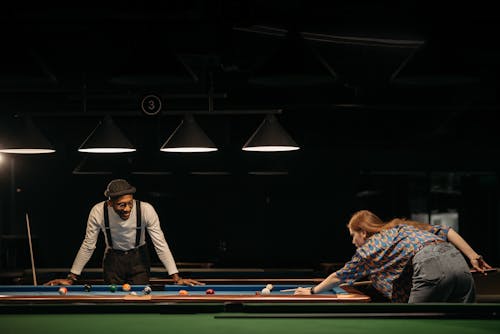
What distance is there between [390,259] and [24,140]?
313 centimetres

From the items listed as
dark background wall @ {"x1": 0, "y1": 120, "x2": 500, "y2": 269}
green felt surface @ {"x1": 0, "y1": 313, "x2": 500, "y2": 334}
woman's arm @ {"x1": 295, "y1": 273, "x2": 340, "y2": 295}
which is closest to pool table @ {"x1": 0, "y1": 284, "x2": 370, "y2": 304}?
woman's arm @ {"x1": 295, "y1": 273, "x2": 340, "y2": 295}

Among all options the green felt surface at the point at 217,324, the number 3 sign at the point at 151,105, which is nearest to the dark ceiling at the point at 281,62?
the number 3 sign at the point at 151,105

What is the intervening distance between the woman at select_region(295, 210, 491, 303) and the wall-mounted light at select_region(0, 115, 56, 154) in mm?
2632

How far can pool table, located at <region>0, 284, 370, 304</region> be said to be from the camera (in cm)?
425

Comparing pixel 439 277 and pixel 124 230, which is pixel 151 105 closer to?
pixel 124 230

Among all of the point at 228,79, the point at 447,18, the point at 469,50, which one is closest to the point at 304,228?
the point at 228,79

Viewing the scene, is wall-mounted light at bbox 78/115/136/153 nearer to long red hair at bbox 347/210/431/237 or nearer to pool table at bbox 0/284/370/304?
pool table at bbox 0/284/370/304

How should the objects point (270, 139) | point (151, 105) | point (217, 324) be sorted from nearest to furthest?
point (217, 324)
point (270, 139)
point (151, 105)

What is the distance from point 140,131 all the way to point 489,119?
4.68 m

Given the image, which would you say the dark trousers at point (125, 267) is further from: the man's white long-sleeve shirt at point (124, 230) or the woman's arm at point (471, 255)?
the woman's arm at point (471, 255)

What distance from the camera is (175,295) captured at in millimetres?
4641

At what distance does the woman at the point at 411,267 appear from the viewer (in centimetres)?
453

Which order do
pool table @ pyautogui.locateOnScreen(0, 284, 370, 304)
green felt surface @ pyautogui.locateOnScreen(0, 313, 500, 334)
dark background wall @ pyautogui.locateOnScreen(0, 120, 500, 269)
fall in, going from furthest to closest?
1. dark background wall @ pyautogui.locateOnScreen(0, 120, 500, 269)
2. pool table @ pyautogui.locateOnScreen(0, 284, 370, 304)
3. green felt surface @ pyautogui.locateOnScreen(0, 313, 500, 334)

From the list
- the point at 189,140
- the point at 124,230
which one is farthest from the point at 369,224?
the point at 124,230
